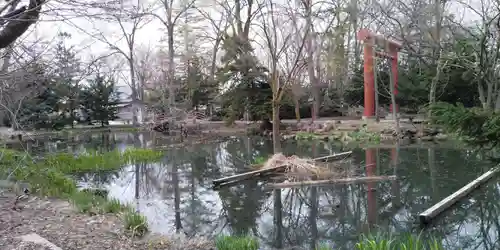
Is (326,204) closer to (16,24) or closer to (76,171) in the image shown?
(16,24)

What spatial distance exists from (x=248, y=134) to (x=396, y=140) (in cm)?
805

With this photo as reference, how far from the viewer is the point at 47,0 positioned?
274 cm

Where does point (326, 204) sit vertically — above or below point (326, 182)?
below

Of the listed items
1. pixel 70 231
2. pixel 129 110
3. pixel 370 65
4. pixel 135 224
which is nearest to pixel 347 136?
pixel 370 65

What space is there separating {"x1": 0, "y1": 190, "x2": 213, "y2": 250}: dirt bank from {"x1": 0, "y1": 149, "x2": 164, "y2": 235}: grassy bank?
0.17 metres

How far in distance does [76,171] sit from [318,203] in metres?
6.50

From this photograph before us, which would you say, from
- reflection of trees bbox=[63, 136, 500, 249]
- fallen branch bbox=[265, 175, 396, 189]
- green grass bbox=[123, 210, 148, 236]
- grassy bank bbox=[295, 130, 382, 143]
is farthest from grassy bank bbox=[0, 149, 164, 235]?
grassy bank bbox=[295, 130, 382, 143]

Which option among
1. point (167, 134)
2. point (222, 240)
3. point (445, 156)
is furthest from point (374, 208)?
point (167, 134)

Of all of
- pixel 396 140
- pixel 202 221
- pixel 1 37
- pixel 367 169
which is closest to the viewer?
pixel 1 37

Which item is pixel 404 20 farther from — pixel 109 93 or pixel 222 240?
pixel 109 93

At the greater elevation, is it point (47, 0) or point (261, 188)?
point (47, 0)

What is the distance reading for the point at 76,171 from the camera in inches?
427

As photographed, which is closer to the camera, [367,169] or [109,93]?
[367,169]

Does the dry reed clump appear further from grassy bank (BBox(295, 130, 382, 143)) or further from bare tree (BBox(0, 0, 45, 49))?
grassy bank (BBox(295, 130, 382, 143))
